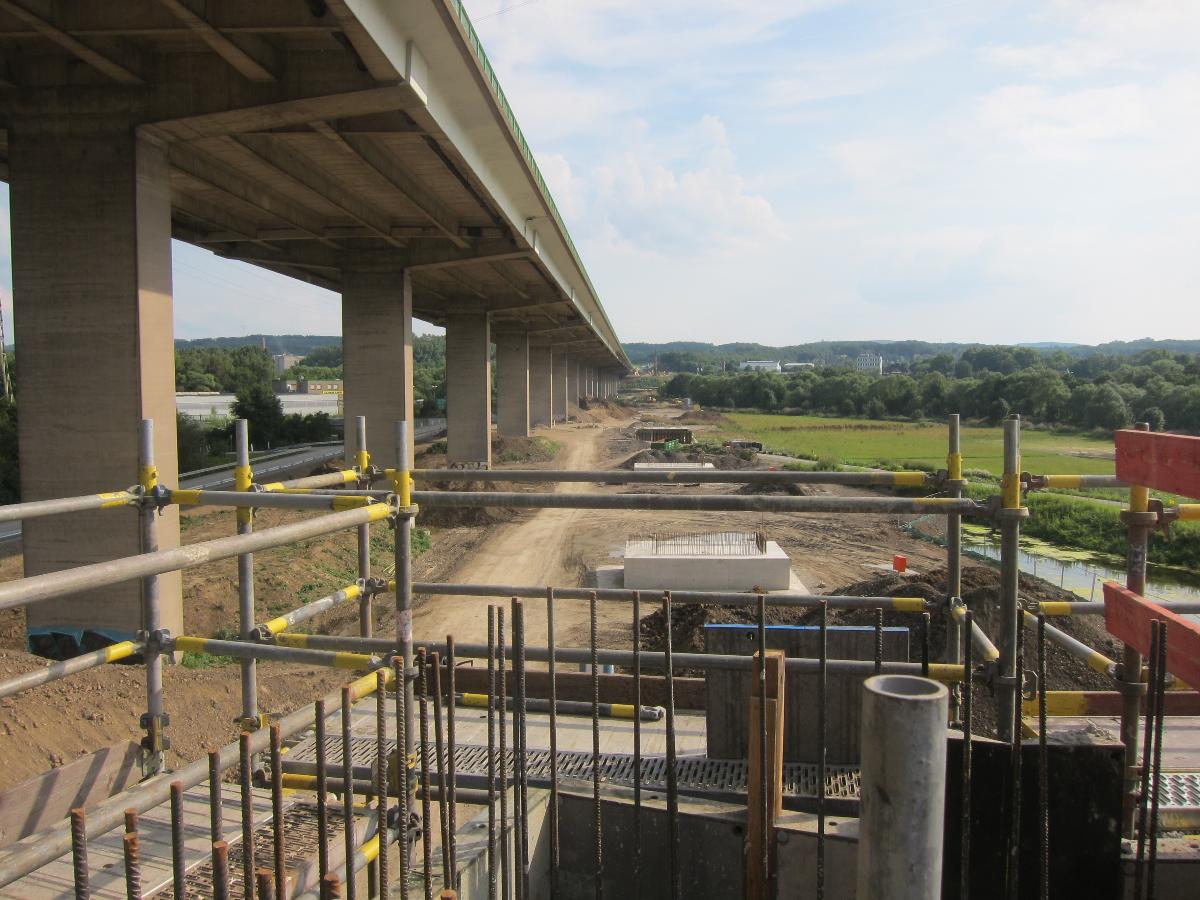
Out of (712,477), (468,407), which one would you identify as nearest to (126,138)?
(712,477)

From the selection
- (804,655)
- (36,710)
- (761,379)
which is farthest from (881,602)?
(761,379)

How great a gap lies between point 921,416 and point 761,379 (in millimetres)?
40679

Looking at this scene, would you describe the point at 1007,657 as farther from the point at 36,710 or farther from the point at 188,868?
the point at 36,710

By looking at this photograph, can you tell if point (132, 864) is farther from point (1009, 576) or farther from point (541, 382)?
point (541, 382)

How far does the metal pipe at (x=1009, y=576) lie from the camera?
4.11 metres

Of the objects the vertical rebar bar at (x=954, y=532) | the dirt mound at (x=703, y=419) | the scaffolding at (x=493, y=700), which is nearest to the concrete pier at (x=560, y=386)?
the dirt mound at (x=703, y=419)

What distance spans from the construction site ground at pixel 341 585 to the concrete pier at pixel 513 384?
68.3 feet

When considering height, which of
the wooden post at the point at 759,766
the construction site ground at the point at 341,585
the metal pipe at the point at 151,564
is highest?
the metal pipe at the point at 151,564

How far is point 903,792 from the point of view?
2143 millimetres

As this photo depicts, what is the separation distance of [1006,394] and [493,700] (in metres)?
106

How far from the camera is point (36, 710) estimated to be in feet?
21.7

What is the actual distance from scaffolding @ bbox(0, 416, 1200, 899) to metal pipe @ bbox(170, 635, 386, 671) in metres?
0.01

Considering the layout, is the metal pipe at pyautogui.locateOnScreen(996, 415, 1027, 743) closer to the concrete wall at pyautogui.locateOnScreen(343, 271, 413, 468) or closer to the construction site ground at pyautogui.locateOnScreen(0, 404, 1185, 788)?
the construction site ground at pyautogui.locateOnScreen(0, 404, 1185, 788)

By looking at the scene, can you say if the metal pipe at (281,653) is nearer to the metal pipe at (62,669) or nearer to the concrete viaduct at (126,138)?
the metal pipe at (62,669)
